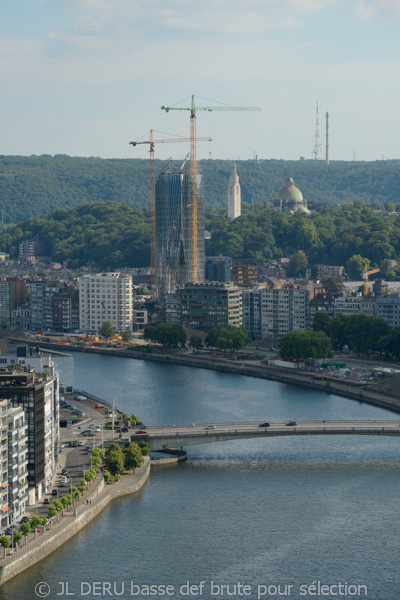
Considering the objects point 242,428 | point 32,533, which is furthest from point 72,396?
point 32,533

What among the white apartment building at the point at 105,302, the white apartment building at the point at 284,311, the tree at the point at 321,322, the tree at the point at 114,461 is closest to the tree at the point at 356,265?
the white apartment building at the point at 105,302

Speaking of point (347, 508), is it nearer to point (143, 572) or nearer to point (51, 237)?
point (143, 572)

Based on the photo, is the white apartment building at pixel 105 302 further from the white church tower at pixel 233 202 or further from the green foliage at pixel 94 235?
the white church tower at pixel 233 202

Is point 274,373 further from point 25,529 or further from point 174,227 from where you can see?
point 25,529

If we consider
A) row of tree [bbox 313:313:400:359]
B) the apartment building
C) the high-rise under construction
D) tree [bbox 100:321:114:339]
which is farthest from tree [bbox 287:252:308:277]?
the apartment building

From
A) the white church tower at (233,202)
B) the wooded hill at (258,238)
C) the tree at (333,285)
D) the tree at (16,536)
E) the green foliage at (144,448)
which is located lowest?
the tree at (16,536)

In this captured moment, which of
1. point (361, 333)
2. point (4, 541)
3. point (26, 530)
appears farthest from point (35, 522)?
point (361, 333)
